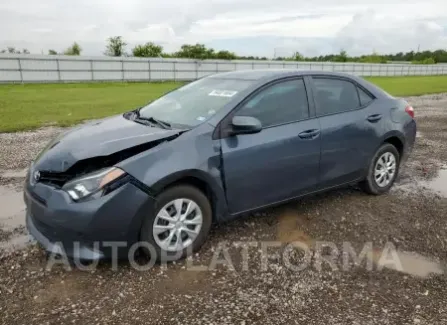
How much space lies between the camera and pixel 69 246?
3.25 metres

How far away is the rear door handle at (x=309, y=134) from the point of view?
4.21 metres

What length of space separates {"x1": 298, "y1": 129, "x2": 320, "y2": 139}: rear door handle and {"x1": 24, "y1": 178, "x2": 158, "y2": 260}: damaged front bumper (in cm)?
174

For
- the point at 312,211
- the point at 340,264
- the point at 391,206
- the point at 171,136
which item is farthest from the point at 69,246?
the point at 391,206

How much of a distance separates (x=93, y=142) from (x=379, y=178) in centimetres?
354

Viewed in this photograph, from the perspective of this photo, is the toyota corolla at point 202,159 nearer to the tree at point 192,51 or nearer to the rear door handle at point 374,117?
the rear door handle at point 374,117

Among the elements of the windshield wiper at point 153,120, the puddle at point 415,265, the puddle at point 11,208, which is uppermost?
the windshield wiper at point 153,120

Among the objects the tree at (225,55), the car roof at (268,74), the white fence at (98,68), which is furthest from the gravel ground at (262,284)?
the tree at (225,55)

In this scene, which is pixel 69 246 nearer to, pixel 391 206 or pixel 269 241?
pixel 269 241

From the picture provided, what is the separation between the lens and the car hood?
11.0 ft

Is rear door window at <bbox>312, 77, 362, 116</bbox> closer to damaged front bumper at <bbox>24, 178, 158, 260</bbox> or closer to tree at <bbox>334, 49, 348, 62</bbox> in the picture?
damaged front bumper at <bbox>24, 178, 158, 260</bbox>

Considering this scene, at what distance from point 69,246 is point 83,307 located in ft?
1.72

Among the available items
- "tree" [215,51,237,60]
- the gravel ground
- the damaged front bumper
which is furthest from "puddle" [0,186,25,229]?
"tree" [215,51,237,60]

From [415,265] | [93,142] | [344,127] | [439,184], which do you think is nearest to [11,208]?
[93,142]

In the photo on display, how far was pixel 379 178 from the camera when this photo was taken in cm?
527
